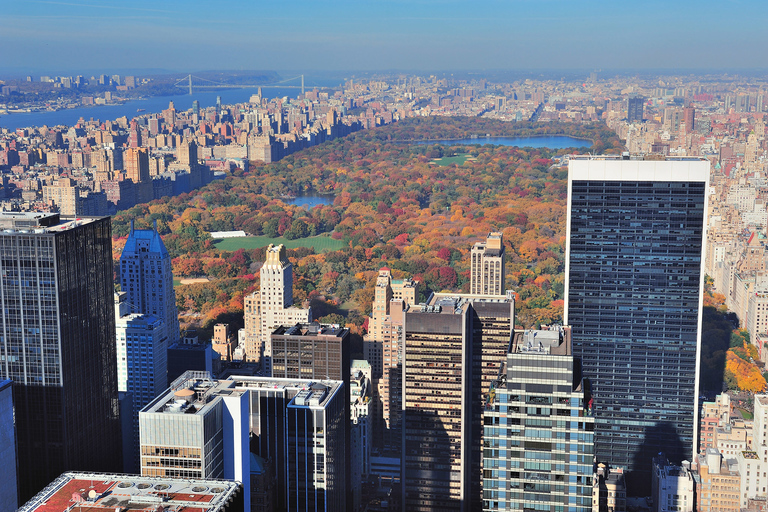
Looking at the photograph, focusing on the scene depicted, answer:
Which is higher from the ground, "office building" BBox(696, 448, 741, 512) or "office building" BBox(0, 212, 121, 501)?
"office building" BBox(0, 212, 121, 501)

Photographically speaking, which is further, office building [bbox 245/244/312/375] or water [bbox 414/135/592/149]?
water [bbox 414/135/592/149]

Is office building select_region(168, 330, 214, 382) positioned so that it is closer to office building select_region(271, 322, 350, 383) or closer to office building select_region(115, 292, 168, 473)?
office building select_region(115, 292, 168, 473)

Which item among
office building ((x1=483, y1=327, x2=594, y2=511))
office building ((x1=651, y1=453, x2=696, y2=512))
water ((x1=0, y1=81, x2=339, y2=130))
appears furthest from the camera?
water ((x1=0, y1=81, x2=339, y2=130))

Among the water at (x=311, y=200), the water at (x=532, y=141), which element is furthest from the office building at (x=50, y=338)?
the water at (x=532, y=141)

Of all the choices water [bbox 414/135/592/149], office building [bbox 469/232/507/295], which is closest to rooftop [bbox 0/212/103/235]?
office building [bbox 469/232/507/295]

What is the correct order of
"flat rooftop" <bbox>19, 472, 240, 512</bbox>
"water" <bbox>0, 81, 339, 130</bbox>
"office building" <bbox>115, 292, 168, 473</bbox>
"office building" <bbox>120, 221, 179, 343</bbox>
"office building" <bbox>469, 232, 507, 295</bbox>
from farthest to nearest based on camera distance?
1. "water" <bbox>0, 81, 339, 130</bbox>
2. "office building" <bbox>469, 232, 507, 295</bbox>
3. "office building" <bbox>120, 221, 179, 343</bbox>
4. "office building" <bbox>115, 292, 168, 473</bbox>
5. "flat rooftop" <bbox>19, 472, 240, 512</bbox>

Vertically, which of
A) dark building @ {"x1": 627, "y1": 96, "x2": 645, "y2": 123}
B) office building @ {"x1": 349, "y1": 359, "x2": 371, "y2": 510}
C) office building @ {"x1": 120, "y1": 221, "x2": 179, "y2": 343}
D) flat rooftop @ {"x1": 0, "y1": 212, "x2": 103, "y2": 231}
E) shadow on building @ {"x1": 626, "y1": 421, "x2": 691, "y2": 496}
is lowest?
shadow on building @ {"x1": 626, "y1": 421, "x2": 691, "y2": 496}
